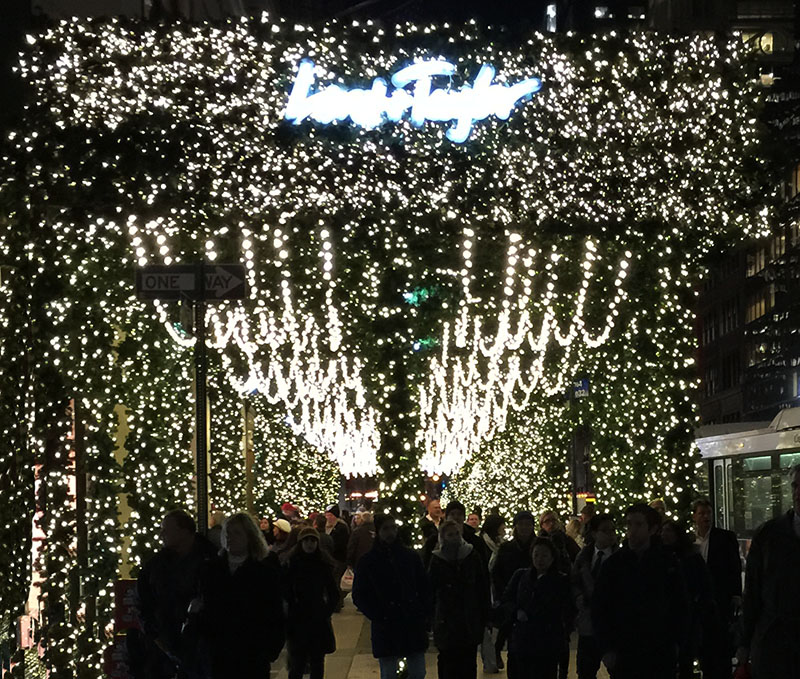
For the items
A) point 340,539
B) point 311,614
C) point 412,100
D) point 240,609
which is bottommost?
point 340,539

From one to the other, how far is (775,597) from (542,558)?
426 centimetres

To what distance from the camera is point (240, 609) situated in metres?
9.44

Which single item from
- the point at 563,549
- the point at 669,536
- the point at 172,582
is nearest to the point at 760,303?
the point at 563,549

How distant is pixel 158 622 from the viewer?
10.1 meters

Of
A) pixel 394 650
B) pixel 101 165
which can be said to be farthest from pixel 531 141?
pixel 394 650

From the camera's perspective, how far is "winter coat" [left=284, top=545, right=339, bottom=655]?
13.9m

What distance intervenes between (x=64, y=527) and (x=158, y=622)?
4.60 meters

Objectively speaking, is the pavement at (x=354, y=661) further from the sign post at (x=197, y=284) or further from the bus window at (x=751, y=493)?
the sign post at (x=197, y=284)

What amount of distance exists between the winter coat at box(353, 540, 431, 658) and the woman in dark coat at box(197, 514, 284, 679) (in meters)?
2.63

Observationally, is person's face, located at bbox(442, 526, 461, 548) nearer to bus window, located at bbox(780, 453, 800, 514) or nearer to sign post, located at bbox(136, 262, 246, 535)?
sign post, located at bbox(136, 262, 246, 535)

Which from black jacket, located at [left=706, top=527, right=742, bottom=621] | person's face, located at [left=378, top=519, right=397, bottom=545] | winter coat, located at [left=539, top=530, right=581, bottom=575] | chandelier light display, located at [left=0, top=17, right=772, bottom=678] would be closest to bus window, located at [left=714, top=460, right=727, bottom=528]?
winter coat, located at [left=539, top=530, right=581, bottom=575]

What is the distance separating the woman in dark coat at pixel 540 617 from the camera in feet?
38.1

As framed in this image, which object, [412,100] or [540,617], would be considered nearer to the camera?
[540,617]

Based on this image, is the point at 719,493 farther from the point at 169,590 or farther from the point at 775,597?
the point at 775,597
